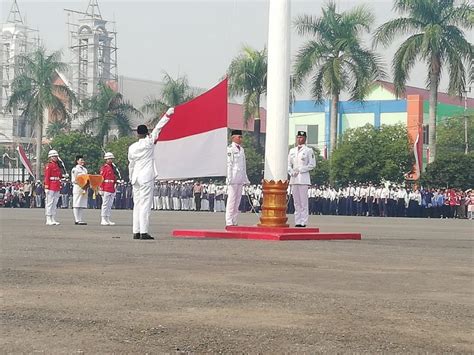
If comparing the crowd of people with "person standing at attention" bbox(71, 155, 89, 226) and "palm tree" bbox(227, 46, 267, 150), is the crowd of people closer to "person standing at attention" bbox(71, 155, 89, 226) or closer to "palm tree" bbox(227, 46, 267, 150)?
"palm tree" bbox(227, 46, 267, 150)

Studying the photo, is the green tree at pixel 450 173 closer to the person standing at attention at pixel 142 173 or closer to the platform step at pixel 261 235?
the platform step at pixel 261 235

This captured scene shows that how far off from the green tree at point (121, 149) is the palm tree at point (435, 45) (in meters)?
24.5

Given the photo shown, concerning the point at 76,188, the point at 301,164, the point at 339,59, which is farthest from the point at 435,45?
the point at 301,164

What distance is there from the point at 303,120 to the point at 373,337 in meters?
81.1

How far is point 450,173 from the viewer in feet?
155

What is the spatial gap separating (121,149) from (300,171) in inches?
1906

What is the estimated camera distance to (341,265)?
35.9 feet

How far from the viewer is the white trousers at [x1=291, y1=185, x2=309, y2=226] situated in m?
18.5

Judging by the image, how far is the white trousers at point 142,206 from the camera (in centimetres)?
1551

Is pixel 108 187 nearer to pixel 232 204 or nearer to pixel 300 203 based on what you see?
pixel 232 204

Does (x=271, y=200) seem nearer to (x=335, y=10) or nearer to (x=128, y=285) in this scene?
(x=128, y=285)

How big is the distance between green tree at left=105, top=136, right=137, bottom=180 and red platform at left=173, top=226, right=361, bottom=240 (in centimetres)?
4940

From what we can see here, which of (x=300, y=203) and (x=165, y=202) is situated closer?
(x=300, y=203)

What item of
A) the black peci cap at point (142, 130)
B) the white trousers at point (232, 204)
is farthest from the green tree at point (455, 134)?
the black peci cap at point (142, 130)
